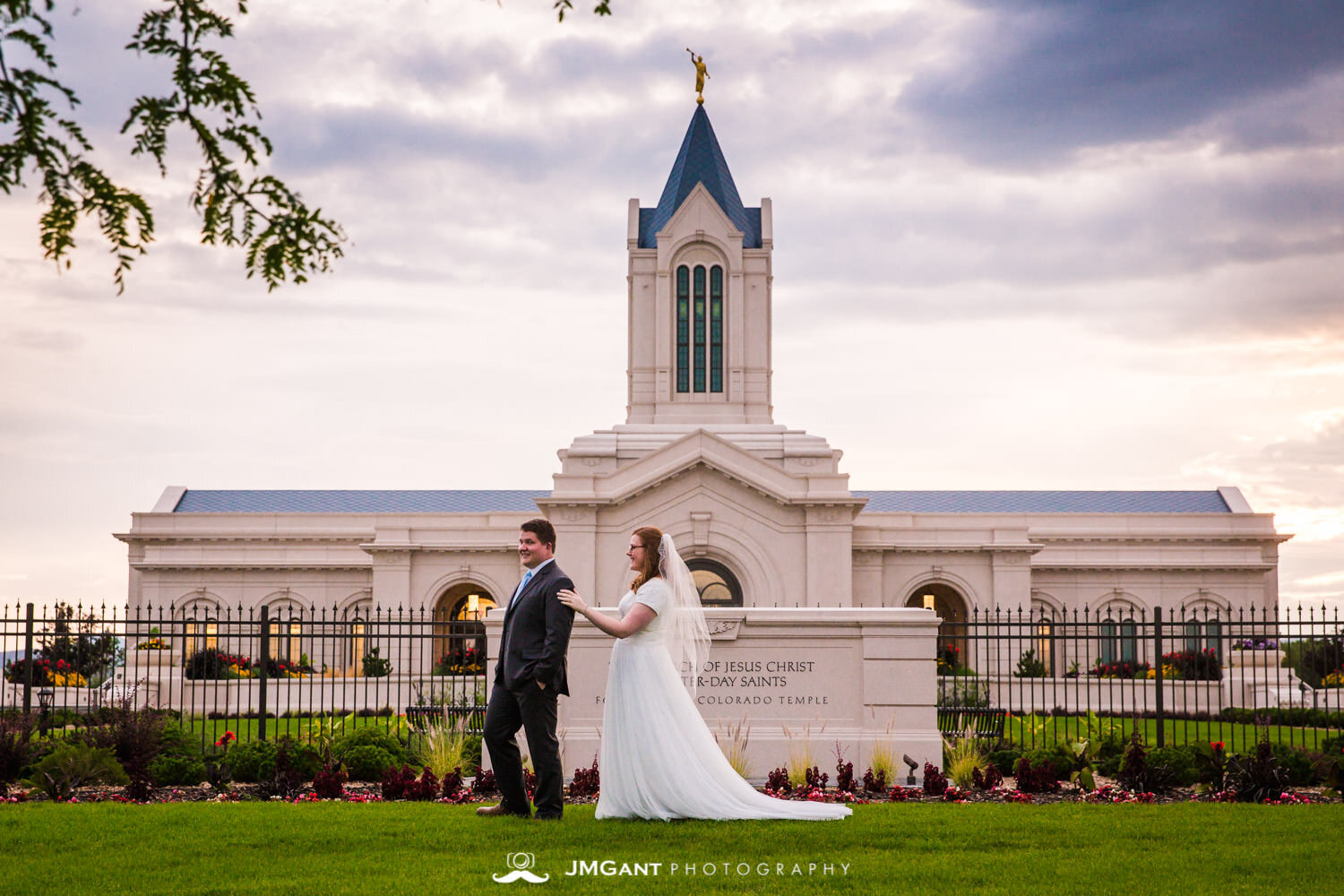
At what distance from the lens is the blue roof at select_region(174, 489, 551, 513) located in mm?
49125

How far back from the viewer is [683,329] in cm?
4412

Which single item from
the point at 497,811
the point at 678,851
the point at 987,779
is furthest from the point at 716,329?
the point at 678,851

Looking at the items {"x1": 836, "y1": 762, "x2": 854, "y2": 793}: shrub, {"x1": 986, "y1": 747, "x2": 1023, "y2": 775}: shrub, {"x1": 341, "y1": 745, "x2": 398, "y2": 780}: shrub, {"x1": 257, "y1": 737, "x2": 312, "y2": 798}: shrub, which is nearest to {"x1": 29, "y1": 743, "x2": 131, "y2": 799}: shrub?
{"x1": 257, "y1": 737, "x2": 312, "y2": 798}: shrub

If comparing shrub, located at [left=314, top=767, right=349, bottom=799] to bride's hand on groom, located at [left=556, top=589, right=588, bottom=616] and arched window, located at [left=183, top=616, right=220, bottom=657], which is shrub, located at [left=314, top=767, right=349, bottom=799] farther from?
bride's hand on groom, located at [left=556, top=589, right=588, bottom=616]

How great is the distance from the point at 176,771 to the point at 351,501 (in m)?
37.9

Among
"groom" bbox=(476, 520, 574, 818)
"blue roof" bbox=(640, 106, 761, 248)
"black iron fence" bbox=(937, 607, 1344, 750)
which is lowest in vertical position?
"black iron fence" bbox=(937, 607, 1344, 750)

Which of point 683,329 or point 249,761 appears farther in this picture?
point 683,329

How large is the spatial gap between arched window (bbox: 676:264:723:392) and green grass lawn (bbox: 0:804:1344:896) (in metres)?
33.5

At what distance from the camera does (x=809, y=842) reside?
8672 millimetres

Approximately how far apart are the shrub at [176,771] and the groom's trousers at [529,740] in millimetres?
5596

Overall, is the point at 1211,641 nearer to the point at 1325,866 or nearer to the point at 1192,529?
the point at 1192,529

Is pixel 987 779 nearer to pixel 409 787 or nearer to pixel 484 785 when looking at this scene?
pixel 484 785

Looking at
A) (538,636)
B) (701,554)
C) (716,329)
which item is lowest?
(538,636)

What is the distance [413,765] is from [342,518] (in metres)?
32.0
